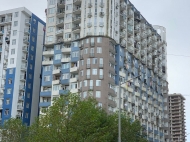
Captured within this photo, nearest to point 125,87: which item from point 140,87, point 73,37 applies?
point 140,87

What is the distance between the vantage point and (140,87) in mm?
97438

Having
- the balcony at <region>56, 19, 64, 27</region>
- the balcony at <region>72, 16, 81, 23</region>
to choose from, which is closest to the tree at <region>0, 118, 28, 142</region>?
the balcony at <region>72, 16, 81, 23</region>

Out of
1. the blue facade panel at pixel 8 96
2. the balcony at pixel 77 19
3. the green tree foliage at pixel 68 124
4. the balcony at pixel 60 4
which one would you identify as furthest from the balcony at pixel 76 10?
the green tree foliage at pixel 68 124

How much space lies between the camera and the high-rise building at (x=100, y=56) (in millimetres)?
82750

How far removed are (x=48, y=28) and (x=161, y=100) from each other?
131 feet

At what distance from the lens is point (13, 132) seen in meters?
65.2

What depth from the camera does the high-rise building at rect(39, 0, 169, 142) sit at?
82750 mm

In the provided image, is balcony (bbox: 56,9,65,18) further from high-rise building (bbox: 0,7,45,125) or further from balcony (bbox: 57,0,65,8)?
high-rise building (bbox: 0,7,45,125)

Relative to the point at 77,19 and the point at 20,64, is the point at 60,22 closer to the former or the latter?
the point at 77,19

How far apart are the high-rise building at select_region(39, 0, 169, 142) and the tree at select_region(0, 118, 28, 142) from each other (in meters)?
18.5

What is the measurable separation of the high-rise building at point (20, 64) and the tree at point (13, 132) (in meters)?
24.9

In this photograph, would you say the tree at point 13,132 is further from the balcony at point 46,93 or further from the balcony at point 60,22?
the balcony at point 60,22

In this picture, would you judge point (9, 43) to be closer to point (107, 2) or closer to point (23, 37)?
point (23, 37)

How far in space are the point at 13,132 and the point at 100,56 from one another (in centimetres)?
2739
